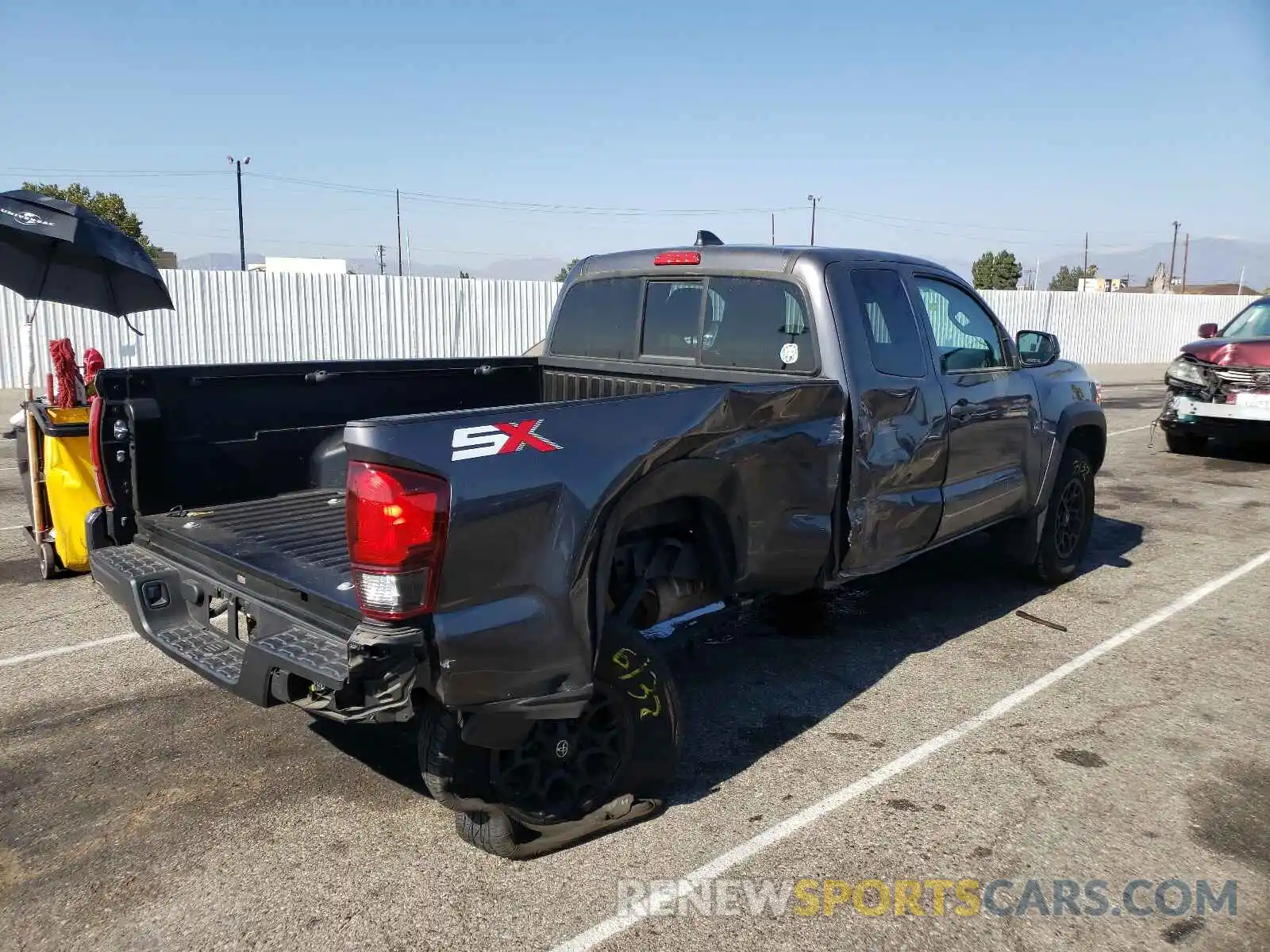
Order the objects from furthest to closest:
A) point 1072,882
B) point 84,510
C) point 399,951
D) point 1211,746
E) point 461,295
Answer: point 461,295, point 84,510, point 1211,746, point 1072,882, point 399,951

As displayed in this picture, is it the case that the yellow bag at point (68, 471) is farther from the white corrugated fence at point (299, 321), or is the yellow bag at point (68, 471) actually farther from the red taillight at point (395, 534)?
the white corrugated fence at point (299, 321)

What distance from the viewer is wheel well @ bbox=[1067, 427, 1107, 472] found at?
6.36 m

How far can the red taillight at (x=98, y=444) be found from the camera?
3.85 m

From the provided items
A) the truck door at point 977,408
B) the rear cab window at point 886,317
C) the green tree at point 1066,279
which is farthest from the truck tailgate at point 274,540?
the green tree at point 1066,279

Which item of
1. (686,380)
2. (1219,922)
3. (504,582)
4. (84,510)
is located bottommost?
(1219,922)

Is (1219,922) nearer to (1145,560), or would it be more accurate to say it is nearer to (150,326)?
(1145,560)

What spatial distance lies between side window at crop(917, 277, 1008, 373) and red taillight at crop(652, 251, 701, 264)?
118 centimetres

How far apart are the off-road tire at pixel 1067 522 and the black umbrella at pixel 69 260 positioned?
680 cm

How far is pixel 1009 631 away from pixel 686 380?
2497mm

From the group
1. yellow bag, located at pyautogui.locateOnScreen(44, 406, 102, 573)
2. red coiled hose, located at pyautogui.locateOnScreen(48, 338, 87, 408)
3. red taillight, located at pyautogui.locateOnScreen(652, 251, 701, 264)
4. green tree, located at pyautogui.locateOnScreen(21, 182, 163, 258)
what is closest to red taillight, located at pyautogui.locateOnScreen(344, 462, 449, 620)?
red taillight, located at pyautogui.locateOnScreen(652, 251, 701, 264)

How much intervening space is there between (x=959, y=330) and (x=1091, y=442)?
1.96 meters

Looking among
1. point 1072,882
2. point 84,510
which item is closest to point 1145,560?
point 1072,882

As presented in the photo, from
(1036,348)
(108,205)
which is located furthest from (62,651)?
(108,205)

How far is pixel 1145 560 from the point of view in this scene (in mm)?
7090
